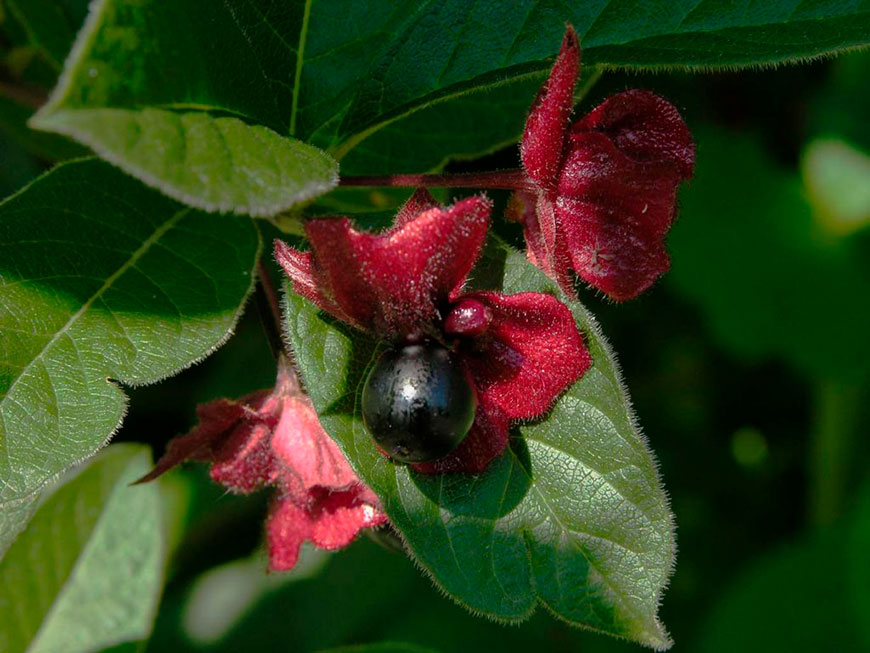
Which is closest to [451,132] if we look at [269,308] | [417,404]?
[269,308]

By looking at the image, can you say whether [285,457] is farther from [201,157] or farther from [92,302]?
[201,157]

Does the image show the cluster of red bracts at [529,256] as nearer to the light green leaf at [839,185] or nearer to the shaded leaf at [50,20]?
the shaded leaf at [50,20]

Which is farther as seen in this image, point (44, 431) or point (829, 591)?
point (829, 591)

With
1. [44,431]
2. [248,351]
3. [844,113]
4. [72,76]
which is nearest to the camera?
[72,76]

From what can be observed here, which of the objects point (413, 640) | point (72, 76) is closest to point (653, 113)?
point (72, 76)

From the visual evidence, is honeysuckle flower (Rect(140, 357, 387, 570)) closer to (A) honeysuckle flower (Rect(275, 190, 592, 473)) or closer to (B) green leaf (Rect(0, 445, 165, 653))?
(A) honeysuckle flower (Rect(275, 190, 592, 473))

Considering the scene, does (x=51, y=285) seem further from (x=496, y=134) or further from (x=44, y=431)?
(x=496, y=134)

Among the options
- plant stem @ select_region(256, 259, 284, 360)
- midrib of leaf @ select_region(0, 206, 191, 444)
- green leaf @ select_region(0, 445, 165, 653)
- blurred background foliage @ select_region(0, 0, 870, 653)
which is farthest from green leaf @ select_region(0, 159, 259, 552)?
blurred background foliage @ select_region(0, 0, 870, 653)

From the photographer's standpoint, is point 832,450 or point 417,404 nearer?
point 417,404
